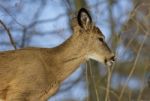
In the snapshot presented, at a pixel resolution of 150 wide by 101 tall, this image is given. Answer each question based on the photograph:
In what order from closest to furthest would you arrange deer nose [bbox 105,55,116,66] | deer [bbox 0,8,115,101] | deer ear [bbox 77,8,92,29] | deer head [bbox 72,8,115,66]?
deer [bbox 0,8,115,101]
deer ear [bbox 77,8,92,29]
deer head [bbox 72,8,115,66]
deer nose [bbox 105,55,116,66]

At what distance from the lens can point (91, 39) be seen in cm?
1303

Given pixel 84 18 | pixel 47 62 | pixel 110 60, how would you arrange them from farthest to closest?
1. pixel 110 60
2. pixel 84 18
3. pixel 47 62

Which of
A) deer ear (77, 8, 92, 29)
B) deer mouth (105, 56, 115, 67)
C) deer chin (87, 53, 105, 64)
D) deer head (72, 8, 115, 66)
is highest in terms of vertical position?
deer ear (77, 8, 92, 29)

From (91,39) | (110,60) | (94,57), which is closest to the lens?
(91,39)

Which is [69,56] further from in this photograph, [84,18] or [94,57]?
[84,18]

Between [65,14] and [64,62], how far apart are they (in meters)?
5.25

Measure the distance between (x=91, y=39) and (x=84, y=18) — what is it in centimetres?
53

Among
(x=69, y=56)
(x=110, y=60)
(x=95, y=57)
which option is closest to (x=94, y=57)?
(x=95, y=57)

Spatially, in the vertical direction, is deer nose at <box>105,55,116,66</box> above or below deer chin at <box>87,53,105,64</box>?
below

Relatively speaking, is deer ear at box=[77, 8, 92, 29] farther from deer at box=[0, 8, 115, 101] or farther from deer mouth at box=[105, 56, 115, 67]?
deer mouth at box=[105, 56, 115, 67]

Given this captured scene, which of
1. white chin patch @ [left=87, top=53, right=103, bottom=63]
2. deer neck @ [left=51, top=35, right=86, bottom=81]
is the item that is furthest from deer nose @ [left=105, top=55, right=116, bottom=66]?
deer neck @ [left=51, top=35, right=86, bottom=81]

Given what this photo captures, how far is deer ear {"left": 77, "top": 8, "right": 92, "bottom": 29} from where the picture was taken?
1255 centimetres

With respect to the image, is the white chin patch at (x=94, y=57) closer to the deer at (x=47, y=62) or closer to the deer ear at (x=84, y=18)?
the deer at (x=47, y=62)

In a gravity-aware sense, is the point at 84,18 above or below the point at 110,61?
above
